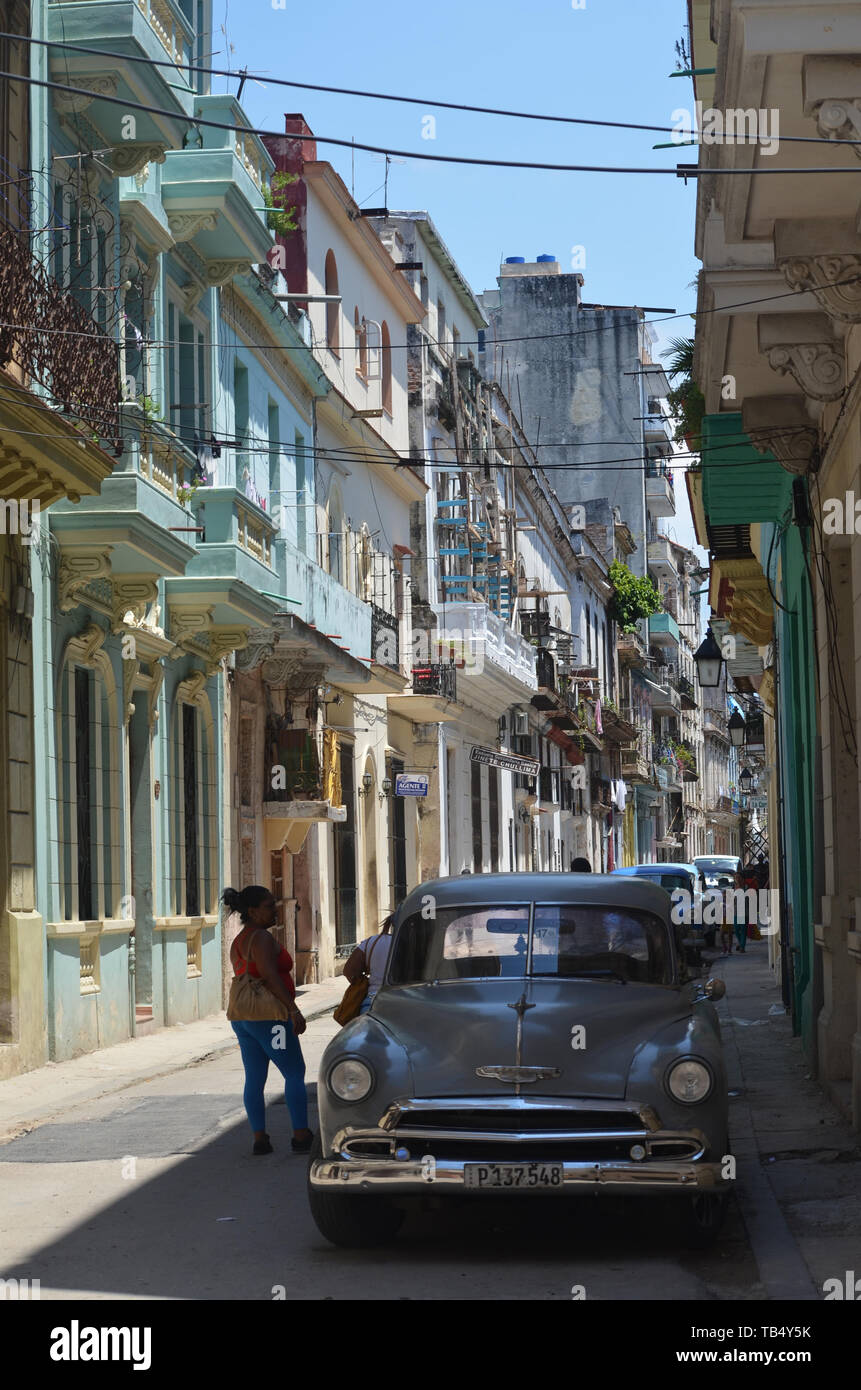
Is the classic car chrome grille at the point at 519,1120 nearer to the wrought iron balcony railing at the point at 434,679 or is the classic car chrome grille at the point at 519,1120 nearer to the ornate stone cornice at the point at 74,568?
the ornate stone cornice at the point at 74,568

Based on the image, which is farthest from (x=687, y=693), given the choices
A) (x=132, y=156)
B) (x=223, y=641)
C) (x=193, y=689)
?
(x=132, y=156)

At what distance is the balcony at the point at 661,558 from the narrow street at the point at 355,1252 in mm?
65141

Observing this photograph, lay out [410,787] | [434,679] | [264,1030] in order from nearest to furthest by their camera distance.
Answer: [264,1030]
[410,787]
[434,679]

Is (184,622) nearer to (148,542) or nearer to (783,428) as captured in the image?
(148,542)

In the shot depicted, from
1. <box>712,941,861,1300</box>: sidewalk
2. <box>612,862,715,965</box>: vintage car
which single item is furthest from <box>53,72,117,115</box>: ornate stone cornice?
<box>612,862,715,965</box>: vintage car

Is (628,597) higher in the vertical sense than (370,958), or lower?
higher

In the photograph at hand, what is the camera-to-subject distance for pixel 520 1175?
302 inches

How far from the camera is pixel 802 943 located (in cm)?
1633

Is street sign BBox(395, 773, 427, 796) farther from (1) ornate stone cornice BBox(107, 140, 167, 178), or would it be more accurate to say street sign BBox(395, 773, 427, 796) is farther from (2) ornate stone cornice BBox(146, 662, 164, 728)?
(1) ornate stone cornice BBox(107, 140, 167, 178)

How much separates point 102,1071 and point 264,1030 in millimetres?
5918

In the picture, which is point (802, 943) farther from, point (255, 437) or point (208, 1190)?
point (255, 437)

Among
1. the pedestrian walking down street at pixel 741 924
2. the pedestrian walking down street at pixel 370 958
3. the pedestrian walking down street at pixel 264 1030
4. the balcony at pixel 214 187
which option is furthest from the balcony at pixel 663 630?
the pedestrian walking down street at pixel 264 1030

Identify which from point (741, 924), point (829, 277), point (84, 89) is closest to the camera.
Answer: point (829, 277)

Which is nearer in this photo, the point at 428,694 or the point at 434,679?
the point at 428,694
